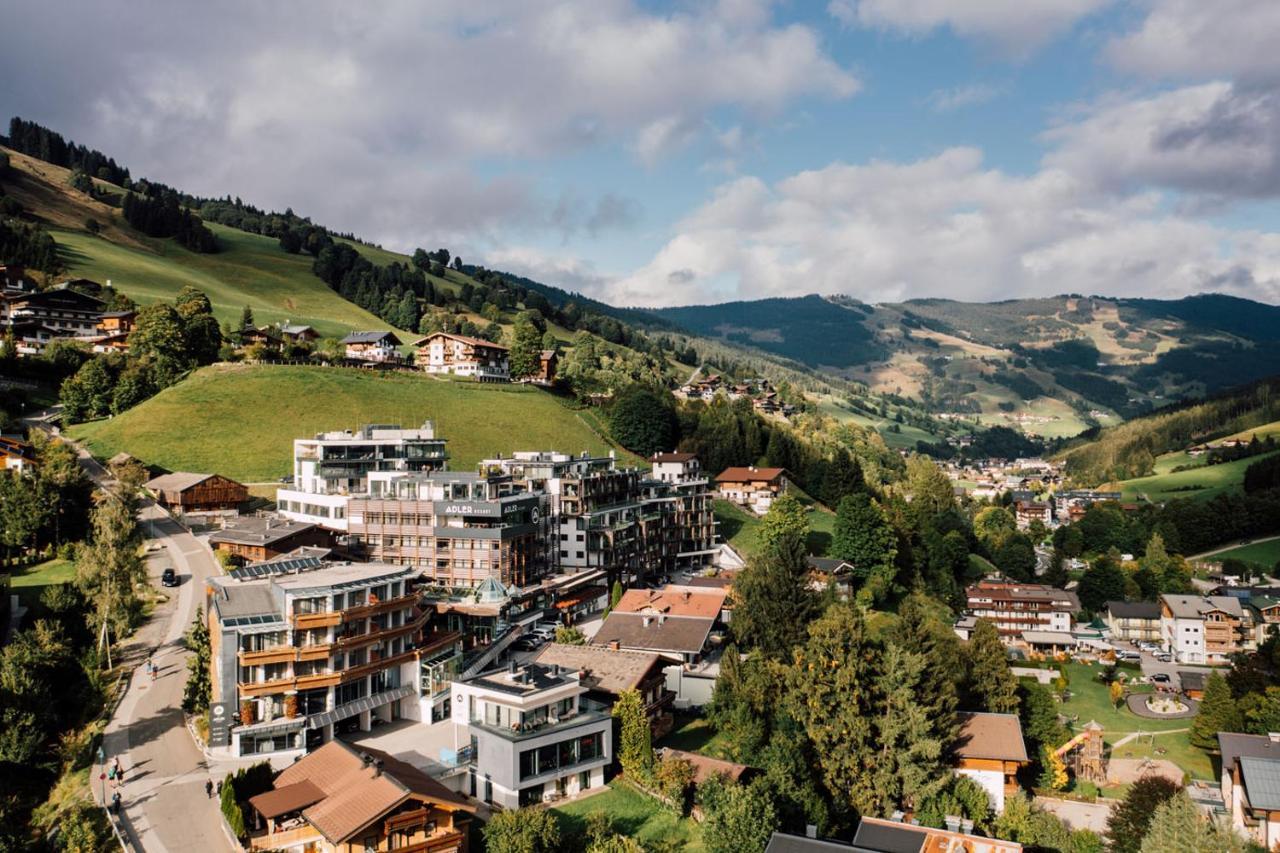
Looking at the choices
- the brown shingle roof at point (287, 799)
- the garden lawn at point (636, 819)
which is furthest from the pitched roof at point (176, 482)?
the garden lawn at point (636, 819)

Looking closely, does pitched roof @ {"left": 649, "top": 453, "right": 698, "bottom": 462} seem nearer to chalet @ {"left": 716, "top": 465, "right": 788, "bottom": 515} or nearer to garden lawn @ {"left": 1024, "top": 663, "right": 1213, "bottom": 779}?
chalet @ {"left": 716, "top": 465, "right": 788, "bottom": 515}

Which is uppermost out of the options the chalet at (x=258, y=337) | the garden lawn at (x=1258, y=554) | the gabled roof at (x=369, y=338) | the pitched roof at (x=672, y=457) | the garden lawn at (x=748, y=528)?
the gabled roof at (x=369, y=338)

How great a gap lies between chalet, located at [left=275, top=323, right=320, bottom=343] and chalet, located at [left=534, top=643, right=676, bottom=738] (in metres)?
88.8

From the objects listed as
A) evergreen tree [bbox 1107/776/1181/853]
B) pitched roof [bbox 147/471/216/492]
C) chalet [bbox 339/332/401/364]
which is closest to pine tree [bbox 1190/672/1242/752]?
evergreen tree [bbox 1107/776/1181/853]

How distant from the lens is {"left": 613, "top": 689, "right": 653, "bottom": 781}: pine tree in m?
42.8

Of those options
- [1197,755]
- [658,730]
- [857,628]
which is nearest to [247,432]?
[658,730]

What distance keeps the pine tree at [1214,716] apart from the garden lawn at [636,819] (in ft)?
133

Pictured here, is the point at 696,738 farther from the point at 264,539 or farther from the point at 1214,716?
the point at 1214,716

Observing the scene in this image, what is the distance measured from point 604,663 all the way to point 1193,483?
167 m

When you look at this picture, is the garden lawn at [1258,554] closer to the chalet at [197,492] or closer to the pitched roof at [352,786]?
the chalet at [197,492]

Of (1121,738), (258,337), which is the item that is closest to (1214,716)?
(1121,738)

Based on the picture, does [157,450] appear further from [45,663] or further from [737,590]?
[737,590]

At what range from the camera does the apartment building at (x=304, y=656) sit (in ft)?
136

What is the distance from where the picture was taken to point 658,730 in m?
48.0
